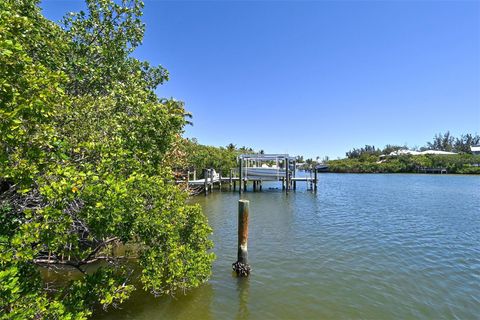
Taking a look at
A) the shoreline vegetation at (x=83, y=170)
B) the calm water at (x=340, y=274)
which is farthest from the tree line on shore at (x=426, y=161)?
the shoreline vegetation at (x=83, y=170)

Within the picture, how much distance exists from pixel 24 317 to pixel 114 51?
7.44 meters

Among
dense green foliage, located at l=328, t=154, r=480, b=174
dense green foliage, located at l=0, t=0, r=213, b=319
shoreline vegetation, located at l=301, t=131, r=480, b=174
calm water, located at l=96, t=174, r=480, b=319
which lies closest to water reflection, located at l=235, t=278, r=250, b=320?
calm water, located at l=96, t=174, r=480, b=319

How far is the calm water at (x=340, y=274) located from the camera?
8008mm

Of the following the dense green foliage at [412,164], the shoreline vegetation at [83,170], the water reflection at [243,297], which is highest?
the dense green foliage at [412,164]

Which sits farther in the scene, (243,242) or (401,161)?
(401,161)

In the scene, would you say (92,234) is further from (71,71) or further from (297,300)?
(297,300)

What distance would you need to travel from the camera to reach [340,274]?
10484 millimetres

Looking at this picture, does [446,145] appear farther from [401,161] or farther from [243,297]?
[243,297]

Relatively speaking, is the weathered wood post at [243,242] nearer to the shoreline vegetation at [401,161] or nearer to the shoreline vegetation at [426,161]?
the shoreline vegetation at [401,161]

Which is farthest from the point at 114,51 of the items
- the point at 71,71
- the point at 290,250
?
the point at 290,250

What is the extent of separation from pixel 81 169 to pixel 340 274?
900 centimetres

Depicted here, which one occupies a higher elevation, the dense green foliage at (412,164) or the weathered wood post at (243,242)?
the dense green foliage at (412,164)

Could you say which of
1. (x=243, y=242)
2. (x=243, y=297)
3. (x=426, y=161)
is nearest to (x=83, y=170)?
(x=243, y=297)

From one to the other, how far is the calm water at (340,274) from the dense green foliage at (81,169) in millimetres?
1334
